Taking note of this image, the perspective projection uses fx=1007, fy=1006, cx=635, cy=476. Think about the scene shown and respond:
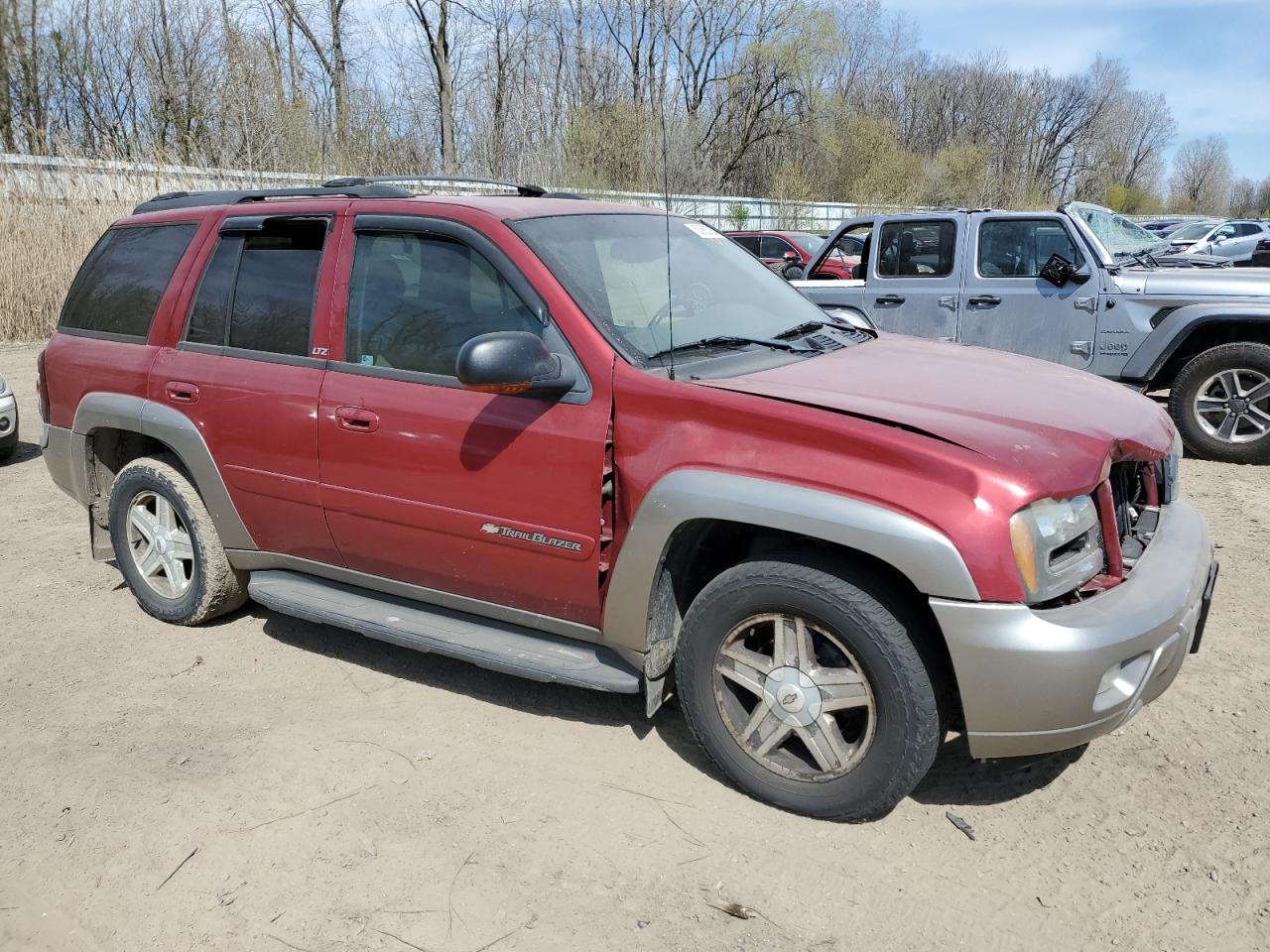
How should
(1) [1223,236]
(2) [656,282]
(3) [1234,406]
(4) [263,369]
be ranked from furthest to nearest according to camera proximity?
(1) [1223,236], (3) [1234,406], (4) [263,369], (2) [656,282]

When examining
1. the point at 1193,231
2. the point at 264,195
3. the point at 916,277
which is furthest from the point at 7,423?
the point at 1193,231

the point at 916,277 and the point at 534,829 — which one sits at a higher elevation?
the point at 916,277

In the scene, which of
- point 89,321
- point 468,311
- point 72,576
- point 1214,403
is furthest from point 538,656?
point 1214,403

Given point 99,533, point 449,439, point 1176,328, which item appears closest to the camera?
point 449,439

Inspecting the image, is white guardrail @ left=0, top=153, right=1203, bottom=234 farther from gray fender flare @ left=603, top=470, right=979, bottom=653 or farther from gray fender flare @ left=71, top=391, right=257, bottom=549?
gray fender flare @ left=603, top=470, right=979, bottom=653

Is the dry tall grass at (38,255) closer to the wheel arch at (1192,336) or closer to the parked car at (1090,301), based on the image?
the parked car at (1090,301)

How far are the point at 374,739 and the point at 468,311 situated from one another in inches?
62.0

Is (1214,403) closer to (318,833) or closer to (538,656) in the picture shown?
(538,656)

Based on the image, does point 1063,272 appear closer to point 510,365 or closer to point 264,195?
point 264,195

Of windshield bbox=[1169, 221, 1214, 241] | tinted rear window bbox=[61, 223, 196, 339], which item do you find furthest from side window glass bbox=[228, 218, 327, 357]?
windshield bbox=[1169, 221, 1214, 241]

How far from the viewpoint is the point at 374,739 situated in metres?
3.63

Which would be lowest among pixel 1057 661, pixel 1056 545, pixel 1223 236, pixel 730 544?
pixel 1057 661

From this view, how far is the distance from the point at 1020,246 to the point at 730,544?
6.01 meters

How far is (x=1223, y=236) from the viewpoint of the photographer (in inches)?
1046
